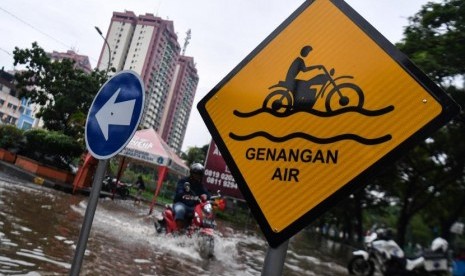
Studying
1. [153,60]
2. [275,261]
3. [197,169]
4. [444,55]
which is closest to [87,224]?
[275,261]

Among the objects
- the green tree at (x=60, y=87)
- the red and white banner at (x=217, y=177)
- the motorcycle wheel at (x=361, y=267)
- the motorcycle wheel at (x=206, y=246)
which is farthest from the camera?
the green tree at (x=60, y=87)

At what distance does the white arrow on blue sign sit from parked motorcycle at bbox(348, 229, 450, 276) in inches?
300

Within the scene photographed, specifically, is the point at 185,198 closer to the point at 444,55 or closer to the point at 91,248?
the point at 91,248

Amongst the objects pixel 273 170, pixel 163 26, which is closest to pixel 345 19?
pixel 273 170

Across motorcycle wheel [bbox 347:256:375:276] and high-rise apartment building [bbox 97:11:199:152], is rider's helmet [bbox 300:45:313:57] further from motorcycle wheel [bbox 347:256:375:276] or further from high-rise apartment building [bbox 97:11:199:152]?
high-rise apartment building [bbox 97:11:199:152]

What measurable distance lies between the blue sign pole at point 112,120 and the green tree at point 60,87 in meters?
16.9

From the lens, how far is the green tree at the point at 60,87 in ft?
72.8

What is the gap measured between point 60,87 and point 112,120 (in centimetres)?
2305

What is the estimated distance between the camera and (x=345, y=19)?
153 cm

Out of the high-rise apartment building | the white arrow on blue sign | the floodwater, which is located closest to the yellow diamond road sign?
the white arrow on blue sign

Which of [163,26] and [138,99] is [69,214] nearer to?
[138,99]

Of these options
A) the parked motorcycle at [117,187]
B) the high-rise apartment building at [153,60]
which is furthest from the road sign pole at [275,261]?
the high-rise apartment building at [153,60]

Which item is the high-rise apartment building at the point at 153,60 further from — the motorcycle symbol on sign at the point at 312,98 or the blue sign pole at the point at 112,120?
the motorcycle symbol on sign at the point at 312,98

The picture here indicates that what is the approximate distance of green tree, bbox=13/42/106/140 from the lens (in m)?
22.2
